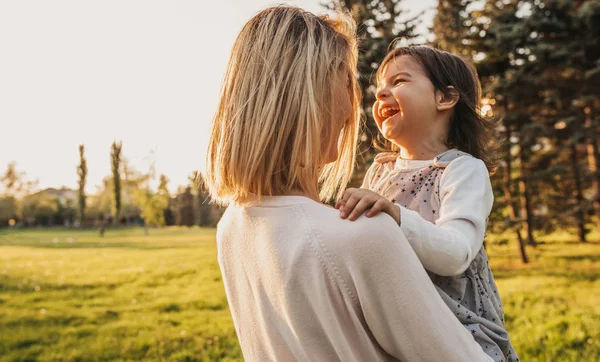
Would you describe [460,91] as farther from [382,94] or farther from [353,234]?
[353,234]

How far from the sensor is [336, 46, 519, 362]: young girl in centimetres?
130

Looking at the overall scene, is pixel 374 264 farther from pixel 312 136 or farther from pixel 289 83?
pixel 289 83

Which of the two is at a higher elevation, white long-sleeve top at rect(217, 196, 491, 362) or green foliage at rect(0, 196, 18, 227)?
green foliage at rect(0, 196, 18, 227)

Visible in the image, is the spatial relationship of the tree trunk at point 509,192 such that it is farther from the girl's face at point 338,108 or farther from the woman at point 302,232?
the woman at point 302,232

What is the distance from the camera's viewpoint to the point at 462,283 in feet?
4.94

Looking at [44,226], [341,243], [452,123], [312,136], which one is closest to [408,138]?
[452,123]

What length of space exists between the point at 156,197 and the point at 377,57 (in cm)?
3443

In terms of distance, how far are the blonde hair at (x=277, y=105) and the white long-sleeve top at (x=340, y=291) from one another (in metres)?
0.08

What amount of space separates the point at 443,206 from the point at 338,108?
491 millimetres

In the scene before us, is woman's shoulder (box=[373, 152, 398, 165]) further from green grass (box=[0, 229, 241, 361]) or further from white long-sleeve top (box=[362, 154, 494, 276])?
green grass (box=[0, 229, 241, 361])

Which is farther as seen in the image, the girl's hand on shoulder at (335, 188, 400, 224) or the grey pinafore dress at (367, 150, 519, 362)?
the grey pinafore dress at (367, 150, 519, 362)

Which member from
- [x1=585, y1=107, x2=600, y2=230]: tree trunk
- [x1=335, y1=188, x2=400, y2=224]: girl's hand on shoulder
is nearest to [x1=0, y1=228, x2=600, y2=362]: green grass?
[x1=585, y1=107, x2=600, y2=230]: tree trunk

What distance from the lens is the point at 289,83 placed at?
3.73 ft

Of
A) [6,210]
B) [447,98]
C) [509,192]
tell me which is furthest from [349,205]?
[509,192]
